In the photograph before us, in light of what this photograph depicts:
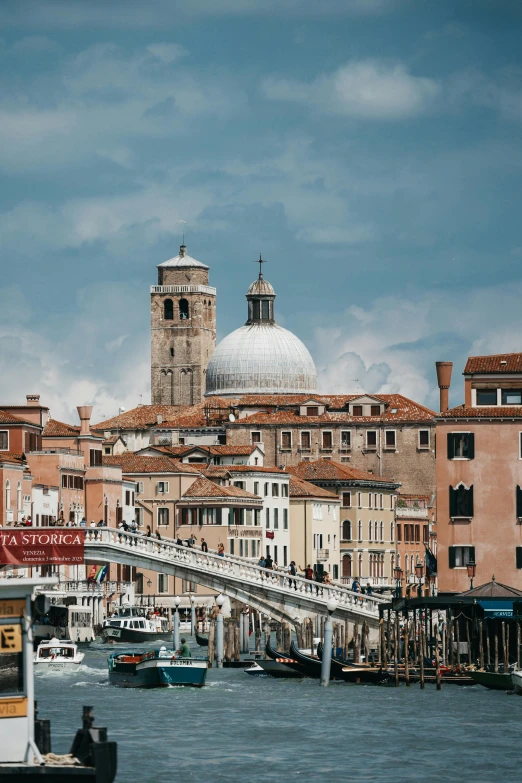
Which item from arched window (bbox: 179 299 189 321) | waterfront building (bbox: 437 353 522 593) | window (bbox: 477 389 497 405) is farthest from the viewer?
arched window (bbox: 179 299 189 321)

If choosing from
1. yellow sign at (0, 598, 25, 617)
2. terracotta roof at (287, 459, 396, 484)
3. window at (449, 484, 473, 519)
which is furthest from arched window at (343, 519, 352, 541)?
yellow sign at (0, 598, 25, 617)

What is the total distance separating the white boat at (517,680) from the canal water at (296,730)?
0.30 metres

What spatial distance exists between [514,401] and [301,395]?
2888 inches

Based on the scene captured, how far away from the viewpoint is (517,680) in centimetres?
4309

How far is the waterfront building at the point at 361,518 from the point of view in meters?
104

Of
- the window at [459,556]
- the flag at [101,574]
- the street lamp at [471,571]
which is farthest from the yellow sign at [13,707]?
the flag at [101,574]

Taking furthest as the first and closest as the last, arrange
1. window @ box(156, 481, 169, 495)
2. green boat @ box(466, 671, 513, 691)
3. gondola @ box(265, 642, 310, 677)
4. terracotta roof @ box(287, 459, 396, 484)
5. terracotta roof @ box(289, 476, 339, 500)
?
terracotta roof @ box(287, 459, 396, 484) → terracotta roof @ box(289, 476, 339, 500) → window @ box(156, 481, 169, 495) → gondola @ box(265, 642, 310, 677) → green boat @ box(466, 671, 513, 691)

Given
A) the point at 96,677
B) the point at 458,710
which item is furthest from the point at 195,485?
the point at 458,710

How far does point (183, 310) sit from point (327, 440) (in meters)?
29.5

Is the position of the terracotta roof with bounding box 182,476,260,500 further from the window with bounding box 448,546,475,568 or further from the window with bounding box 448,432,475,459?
the window with bounding box 448,546,475,568

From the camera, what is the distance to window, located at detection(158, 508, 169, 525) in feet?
307

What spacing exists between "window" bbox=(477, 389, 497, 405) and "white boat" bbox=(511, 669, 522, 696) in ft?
40.5

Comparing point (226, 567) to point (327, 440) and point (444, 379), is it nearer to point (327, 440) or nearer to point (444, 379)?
point (444, 379)

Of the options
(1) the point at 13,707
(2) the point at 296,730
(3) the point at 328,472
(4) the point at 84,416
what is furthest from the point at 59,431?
Result: (1) the point at 13,707
